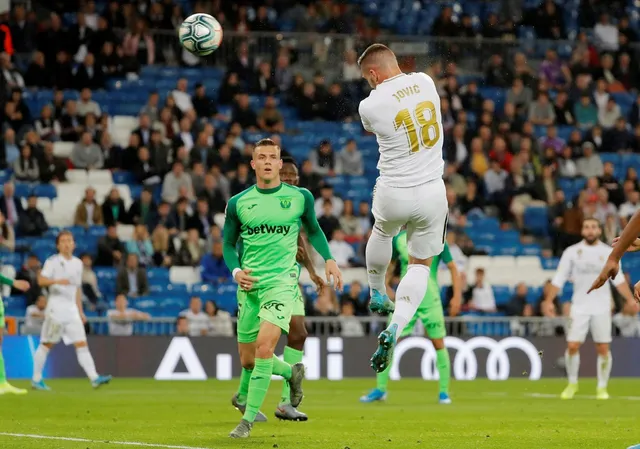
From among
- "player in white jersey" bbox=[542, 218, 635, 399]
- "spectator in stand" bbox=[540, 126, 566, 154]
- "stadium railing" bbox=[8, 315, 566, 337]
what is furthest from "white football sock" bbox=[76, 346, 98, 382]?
"spectator in stand" bbox=[540, 126, 566, 154]

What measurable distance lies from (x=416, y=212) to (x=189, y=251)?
604 inches

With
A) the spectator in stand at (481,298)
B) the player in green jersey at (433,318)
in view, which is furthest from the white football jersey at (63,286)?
the spectator in stand at (481,298)

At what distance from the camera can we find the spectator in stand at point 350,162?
2866 cm

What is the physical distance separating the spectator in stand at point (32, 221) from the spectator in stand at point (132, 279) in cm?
203

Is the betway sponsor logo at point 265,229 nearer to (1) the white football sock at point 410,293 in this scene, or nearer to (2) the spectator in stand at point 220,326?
(1) the white football sock at point 410,293

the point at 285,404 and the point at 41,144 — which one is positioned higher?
the point at 41,144

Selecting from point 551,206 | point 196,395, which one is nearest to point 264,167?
point 196,395

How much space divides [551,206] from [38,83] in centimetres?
1109

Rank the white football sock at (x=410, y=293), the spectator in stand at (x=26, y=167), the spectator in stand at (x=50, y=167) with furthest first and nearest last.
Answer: the spectator in stand at (x=50, y=167)
the spectator in stand at (x=26, y=167)
the white football sock at (x=410, y=293)

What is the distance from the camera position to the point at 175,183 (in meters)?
26.6

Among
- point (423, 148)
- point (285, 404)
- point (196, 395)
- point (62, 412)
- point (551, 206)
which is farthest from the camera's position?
point (551, 206)

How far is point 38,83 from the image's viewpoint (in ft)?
92.6

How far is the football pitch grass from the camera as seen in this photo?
1046 cm

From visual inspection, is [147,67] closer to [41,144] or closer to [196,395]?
[41,144]
